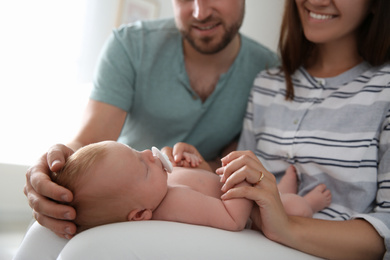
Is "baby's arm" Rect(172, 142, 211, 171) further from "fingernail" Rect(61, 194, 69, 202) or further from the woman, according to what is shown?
"fingernail" Rect(61, 194, 69, 202)

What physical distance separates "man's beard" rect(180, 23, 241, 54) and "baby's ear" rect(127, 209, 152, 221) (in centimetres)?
100

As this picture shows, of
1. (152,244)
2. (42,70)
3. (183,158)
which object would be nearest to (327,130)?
(183,158)

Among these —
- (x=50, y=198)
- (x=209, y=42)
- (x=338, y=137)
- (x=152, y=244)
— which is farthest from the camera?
(x=209, y=42)

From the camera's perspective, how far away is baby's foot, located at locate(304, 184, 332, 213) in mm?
1287

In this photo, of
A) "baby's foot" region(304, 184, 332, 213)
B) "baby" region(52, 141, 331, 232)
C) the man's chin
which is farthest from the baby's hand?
the man's chin

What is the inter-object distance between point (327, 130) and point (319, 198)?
266 millimetres

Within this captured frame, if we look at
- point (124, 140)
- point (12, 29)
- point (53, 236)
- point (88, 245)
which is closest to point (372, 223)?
point (88, 245)

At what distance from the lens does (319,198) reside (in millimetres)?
1298

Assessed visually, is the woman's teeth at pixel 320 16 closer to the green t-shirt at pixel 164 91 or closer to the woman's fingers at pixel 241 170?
the green t-shirt at pixel 164 91

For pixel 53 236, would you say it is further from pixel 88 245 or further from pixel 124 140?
pixel 124 140

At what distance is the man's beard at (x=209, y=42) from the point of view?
1761 millimetres

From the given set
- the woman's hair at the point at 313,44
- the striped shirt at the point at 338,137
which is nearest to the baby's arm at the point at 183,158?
the striped shirt at the point at 338,137

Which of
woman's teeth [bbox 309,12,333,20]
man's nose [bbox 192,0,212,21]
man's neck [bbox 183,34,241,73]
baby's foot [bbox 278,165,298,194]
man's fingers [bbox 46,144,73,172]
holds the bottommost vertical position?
baby's foot [bbox 278,165,298,194]

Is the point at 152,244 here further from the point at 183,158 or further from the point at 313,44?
the point at 313,44
